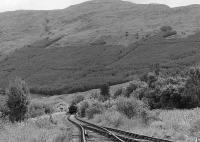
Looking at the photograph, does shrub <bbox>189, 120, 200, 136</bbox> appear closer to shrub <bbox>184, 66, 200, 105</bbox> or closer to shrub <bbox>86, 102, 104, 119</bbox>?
shrub <bbox>184, 66, 200, 105</bbox>

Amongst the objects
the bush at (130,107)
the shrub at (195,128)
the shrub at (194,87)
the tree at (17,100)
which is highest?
the shrub at (195,128)

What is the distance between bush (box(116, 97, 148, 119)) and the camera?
112 ft

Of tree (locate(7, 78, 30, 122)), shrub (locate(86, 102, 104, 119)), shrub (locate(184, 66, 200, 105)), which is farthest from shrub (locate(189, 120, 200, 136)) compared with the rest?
tree (locate(7, 78, 30, 122))

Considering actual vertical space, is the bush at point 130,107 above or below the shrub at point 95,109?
above

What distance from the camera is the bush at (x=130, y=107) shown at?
34156mm

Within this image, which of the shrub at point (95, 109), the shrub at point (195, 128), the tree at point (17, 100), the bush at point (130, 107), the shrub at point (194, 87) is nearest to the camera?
the shrub at point (195, 128)

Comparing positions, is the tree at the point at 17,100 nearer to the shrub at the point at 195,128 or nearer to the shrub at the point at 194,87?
the shrub at the point at 194,87

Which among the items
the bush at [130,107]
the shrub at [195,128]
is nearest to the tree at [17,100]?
the bush at [130,107]

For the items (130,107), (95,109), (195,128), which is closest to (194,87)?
(95,109)

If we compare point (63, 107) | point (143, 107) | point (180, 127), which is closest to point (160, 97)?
point (143, 107)

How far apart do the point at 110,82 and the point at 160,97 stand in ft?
397

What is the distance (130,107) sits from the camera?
35.5 metres

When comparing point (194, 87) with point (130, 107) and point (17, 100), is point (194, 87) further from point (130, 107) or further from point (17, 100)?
point (17, 100)

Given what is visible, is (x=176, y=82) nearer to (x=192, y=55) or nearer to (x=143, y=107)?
(x=143, y=107)
